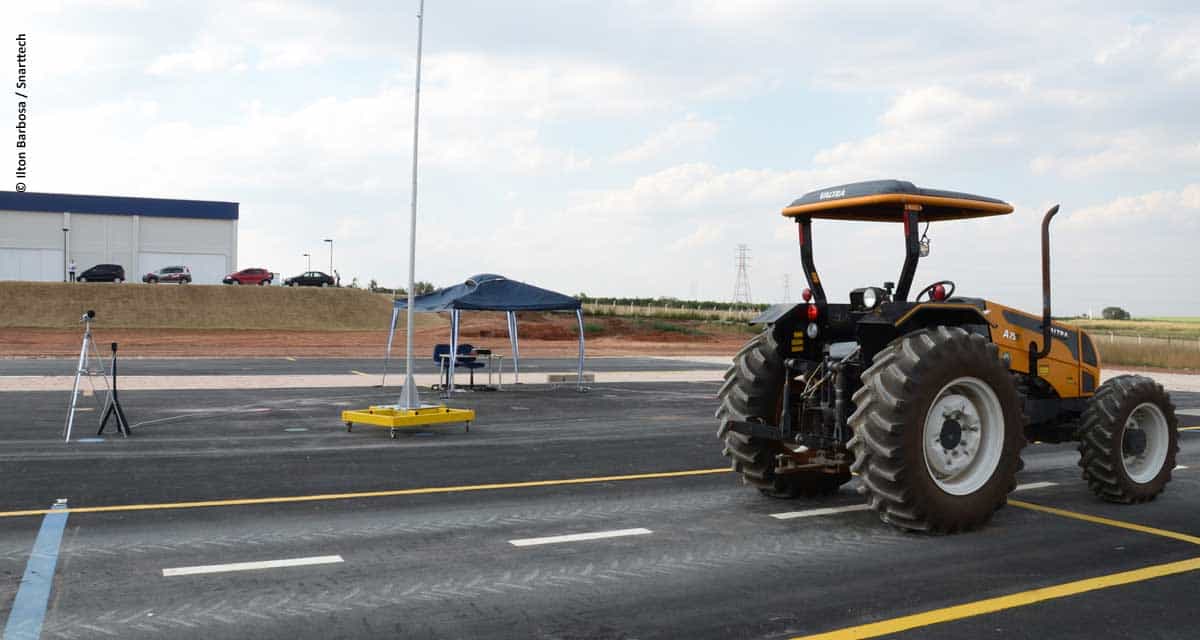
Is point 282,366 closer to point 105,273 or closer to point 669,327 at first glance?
A: point 669,327

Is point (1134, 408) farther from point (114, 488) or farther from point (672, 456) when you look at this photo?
point (114, 488)

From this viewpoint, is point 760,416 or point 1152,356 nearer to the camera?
point 760,416

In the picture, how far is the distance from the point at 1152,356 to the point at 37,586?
130 feet

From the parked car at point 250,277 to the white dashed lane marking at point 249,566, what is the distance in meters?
59.6

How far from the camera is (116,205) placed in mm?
66312

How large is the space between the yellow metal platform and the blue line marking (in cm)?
575

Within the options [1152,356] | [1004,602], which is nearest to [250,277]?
[1152,356]

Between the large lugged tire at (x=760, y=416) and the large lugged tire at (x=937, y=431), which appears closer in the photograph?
the large lugged tire at (x=937, y=431)

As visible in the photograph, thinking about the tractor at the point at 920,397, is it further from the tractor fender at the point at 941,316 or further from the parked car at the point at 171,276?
the parked car at the point at 171,276

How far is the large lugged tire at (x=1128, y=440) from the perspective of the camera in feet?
26.3

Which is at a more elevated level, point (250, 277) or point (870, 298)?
point (250, 277)

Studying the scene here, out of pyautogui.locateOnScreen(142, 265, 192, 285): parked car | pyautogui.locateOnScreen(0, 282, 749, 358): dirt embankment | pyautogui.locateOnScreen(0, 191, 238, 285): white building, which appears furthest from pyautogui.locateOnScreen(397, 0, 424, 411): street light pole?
pyautogui.locateOnScreen(0, 191, 238, 285): white building

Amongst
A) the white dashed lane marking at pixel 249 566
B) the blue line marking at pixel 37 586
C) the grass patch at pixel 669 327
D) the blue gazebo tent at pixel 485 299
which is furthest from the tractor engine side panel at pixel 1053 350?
the grass patch at pixel 669 327

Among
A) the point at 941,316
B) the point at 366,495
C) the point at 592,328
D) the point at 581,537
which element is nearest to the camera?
the point at 581,537
